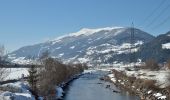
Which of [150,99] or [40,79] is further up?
[40,79]

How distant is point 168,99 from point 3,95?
35.6 m

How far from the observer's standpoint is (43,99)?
207 ft

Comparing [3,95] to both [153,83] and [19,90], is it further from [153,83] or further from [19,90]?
[153,83]

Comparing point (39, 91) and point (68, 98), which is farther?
point (68, 98)

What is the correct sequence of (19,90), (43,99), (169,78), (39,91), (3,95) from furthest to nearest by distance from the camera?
(169,78) → (39,91) → (43,99) → (19,90) → (3,95)

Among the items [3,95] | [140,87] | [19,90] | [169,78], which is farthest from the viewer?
[140,87]

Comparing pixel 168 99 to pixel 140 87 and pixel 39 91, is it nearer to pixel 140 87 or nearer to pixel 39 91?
pixel 39 91

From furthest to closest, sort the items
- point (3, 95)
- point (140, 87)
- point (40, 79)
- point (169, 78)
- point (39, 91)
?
1. point (140, 87)
2. point (169, 78)
3. point (40, 79)
4. point (39, 91)
5. point (3, 95)

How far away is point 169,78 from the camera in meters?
88.5

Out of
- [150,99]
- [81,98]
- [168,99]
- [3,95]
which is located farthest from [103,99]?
[3,95]

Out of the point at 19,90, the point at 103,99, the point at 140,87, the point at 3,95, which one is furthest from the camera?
the point at 140,87

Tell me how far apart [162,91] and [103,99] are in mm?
11942

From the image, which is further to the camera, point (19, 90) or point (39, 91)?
point (39, 91)

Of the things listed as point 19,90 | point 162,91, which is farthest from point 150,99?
point 19,90
